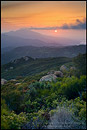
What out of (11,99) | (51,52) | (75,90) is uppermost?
(51,52)

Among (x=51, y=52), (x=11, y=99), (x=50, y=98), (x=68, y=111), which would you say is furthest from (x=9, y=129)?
(x=51, y=52)

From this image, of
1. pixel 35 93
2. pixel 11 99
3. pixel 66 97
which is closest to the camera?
pixel 66 97

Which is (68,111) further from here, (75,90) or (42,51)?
(42,51)

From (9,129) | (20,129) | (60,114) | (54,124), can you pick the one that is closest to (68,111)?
(60,114)

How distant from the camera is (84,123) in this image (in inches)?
131

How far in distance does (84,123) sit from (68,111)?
42cm

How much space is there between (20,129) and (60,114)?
3.01ft

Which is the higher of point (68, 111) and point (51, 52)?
point (51, 52)

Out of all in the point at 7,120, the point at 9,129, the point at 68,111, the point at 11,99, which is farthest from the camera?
the point at 11,99

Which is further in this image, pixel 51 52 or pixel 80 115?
pixel 51 52

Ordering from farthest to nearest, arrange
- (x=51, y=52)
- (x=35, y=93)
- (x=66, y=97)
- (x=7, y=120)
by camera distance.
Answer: (x=51, y=52), (x=35, y=93), (x=66, y=97), (x=7, y=120)

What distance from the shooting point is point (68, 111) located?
3.53 meters

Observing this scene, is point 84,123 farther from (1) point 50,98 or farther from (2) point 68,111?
(1) point 50,98

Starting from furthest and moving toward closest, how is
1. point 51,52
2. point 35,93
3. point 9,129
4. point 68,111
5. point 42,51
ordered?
point 42,51 → point 51,52 → point 35,93 → point 68,111 → point 9,129
